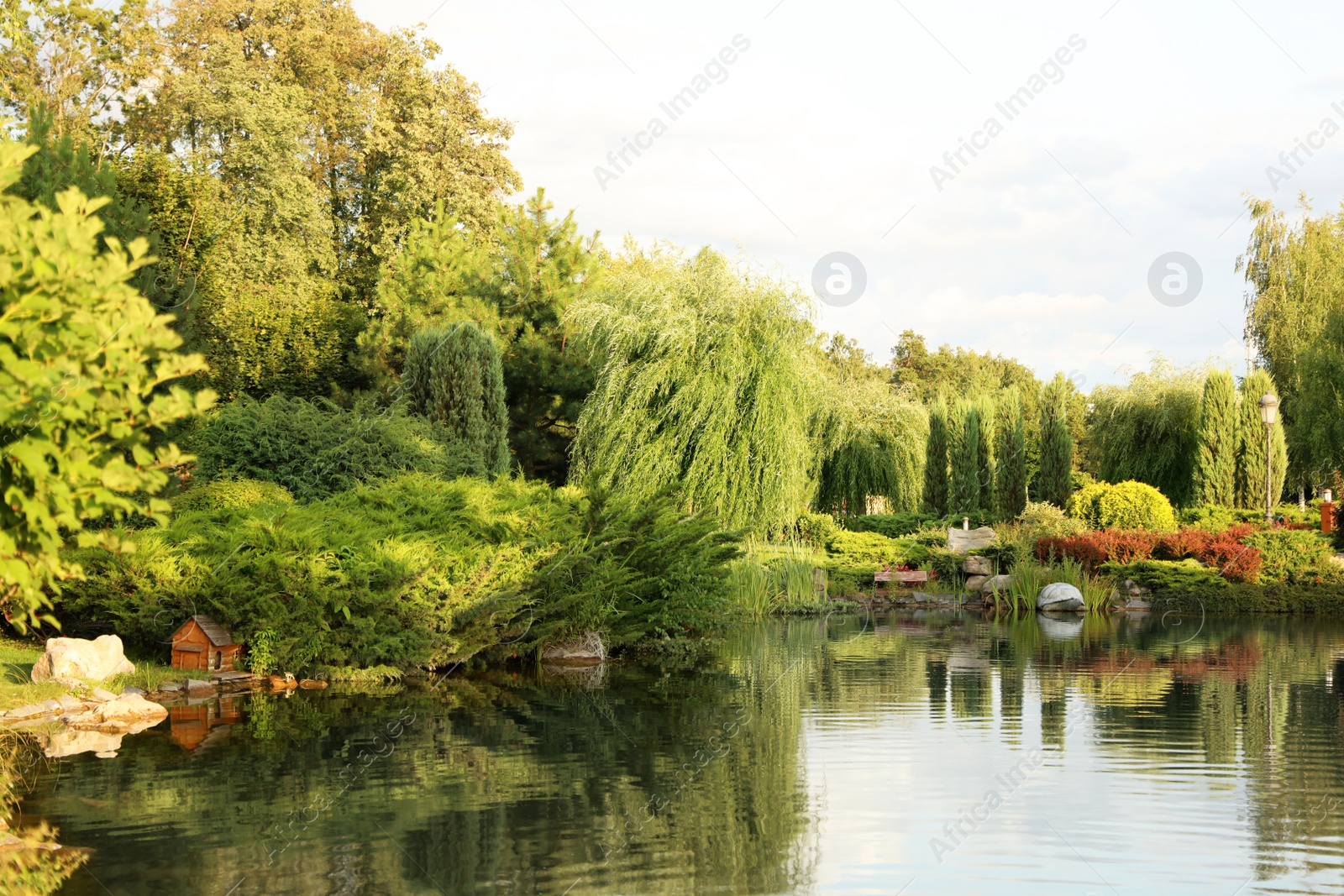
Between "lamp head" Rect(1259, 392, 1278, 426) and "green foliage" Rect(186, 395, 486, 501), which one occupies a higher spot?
"lamp head" Rect(1259, 392, 1278, 426)

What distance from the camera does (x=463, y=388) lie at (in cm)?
1919

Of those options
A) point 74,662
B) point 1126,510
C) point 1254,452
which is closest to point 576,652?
point 74,662

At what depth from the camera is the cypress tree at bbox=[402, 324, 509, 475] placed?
755 inches

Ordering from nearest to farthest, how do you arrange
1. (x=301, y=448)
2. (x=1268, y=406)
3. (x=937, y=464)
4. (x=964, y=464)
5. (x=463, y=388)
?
1. (x=301, y=448)
2. (x=463, y=388)
3. (x=1268, y=406)
4. (x=964, y=464)
5. (x=937, y=464)

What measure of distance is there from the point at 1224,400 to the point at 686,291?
14238 mm

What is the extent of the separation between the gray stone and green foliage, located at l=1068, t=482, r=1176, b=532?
13.7ft

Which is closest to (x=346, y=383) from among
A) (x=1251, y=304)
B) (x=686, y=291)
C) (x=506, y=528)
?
(x=686, y=291)

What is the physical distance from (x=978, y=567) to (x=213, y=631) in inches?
575

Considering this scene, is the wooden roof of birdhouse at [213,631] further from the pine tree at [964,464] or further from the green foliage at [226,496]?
the pine tree at [964,464]

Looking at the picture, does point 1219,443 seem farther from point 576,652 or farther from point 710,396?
point 576,652

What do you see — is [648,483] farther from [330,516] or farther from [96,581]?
[96,581]

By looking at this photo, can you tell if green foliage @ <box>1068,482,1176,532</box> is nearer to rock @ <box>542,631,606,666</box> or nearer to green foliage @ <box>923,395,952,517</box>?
green foliage @ <box>923,395,952,517</box>

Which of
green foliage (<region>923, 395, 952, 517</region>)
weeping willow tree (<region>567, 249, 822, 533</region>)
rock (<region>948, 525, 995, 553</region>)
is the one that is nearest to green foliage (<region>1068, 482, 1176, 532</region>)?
rock (<region>948, 525, 995, 553</region>)

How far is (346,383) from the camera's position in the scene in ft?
82.6
